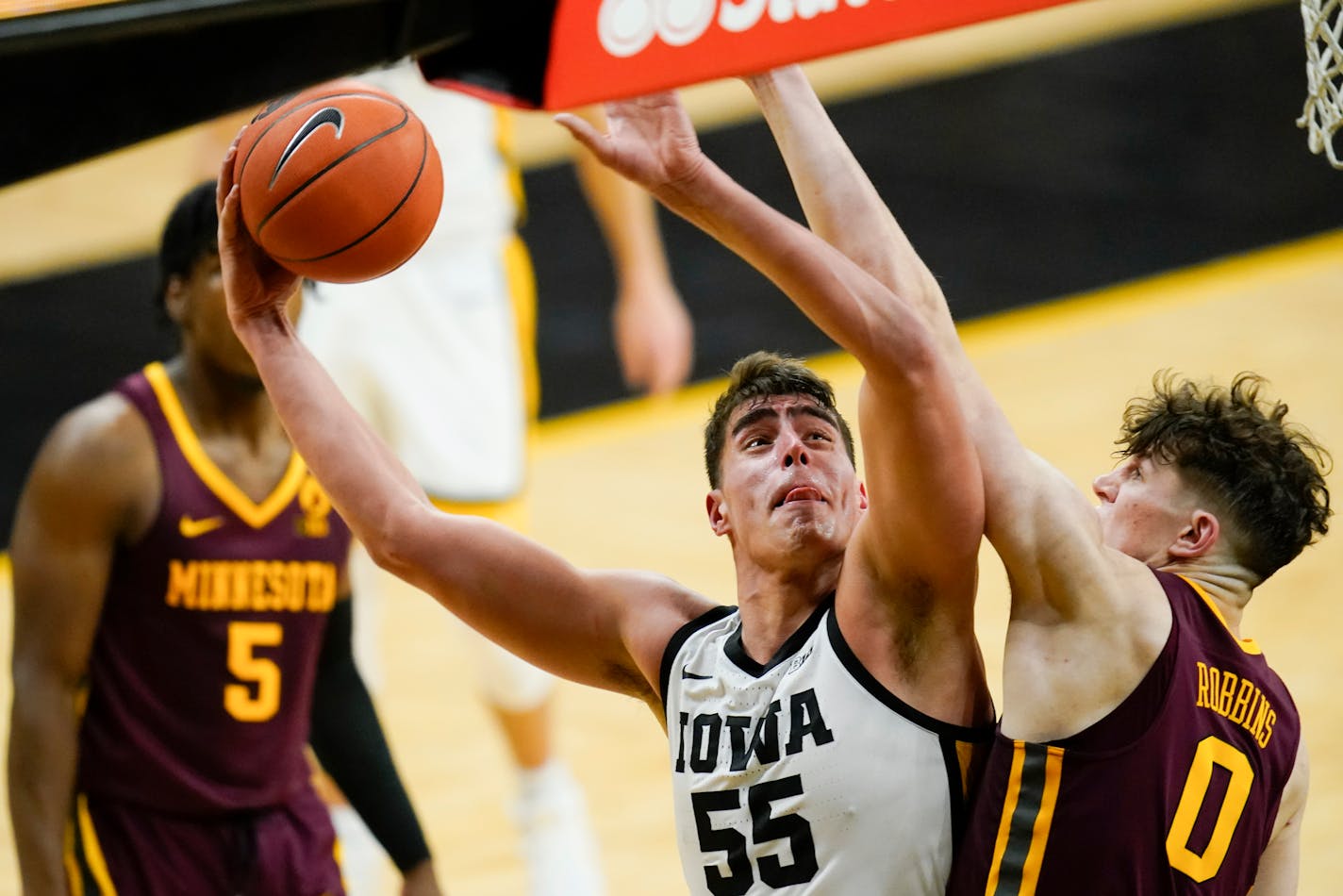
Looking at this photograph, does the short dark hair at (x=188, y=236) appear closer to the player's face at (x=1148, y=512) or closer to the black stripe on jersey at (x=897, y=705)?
the black stripe on jersey at (x=897, y=705)

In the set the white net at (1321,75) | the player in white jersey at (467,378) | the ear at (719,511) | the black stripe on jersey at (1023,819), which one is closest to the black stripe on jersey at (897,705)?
the black stripe on jersey at (1023,819)

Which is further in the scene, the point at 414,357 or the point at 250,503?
the point at 414,357

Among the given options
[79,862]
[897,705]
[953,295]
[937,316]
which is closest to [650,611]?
[897,705]

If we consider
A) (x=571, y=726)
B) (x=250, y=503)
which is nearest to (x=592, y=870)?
(x=571, y=726)

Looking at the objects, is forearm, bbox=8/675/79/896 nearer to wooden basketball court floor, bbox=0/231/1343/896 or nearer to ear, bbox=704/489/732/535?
ear, bbox=704/489/732/535

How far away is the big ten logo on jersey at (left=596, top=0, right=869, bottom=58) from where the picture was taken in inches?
104

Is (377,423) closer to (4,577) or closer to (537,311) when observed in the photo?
(4,577)

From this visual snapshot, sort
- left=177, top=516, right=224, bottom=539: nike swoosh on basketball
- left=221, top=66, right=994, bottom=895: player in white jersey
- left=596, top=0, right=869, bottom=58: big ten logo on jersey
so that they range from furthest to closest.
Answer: left=177, top=516, right=224, bottom=539: nike swoosh on basketball
left=221, top=66, right=994, bottom=895: player in white jersey
left=596, top=0, right=869, bottom=58: big ten logo on jersey

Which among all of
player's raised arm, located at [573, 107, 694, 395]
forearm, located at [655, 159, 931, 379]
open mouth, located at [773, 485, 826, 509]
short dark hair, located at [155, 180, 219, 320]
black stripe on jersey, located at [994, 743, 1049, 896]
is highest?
player's raised arm, located at [573, 107, 694, 395]

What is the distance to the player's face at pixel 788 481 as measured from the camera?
3252 mm

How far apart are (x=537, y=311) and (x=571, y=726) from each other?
3.79 metres

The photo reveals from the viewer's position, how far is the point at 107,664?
4.17m

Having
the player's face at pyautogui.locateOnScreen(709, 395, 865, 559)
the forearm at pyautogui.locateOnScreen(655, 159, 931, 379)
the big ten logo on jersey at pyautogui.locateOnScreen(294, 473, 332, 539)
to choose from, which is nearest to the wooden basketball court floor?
the big ten logo on jersey at pyautogui.locateOnScreen(294, 473, 332, 539)

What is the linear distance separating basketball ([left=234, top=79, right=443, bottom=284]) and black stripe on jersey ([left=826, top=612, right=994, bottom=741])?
1.00 meters
